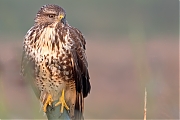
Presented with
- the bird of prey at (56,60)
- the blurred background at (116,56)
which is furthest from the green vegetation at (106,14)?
the bird of prey at (56,60)

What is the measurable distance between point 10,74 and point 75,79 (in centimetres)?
213

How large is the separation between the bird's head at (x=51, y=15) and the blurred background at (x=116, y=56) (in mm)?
275

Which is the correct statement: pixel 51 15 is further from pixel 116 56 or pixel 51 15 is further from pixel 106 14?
pixel 106 14

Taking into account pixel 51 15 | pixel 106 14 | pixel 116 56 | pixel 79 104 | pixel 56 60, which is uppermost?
pixel 106 14

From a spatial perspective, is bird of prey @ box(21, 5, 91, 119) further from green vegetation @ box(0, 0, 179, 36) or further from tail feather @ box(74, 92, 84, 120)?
green vegetation @ box(0, 0, 179, 36)

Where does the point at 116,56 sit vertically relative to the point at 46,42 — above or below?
below

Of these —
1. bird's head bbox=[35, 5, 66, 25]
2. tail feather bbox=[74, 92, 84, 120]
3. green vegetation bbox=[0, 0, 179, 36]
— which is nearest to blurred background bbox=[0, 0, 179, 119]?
green vegetation bbox=[0, 0, 179, 36]

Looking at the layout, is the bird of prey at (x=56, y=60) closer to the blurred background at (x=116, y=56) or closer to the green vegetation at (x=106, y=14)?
the blurred background at (x=116, y=56)

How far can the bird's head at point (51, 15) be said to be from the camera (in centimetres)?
505

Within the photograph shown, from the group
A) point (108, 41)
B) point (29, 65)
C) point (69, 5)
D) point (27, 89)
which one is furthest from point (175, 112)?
point (69, 5)

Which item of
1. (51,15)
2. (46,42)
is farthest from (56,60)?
(51,15)

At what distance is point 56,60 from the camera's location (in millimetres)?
5148

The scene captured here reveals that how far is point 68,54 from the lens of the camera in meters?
5.21

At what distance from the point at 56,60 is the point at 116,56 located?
13.8m
